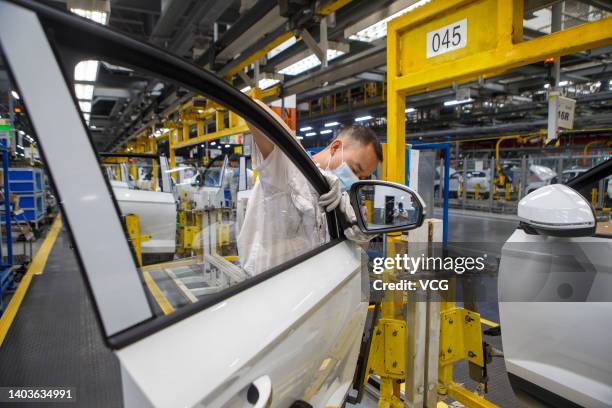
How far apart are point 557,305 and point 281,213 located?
4.78 ft

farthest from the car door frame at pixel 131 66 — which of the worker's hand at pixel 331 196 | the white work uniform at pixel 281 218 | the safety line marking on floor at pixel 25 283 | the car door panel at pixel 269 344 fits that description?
the safety line marking on floor at pixel 25 283

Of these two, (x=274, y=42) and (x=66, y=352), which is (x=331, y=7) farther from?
(x=66, y=352)

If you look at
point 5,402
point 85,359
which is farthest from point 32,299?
point 5,402

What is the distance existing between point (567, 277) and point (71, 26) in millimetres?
2286

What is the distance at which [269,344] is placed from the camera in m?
0.94

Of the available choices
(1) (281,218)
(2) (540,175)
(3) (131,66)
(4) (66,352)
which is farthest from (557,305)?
(2) (540,175)

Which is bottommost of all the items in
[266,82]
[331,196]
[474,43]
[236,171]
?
[331,196]

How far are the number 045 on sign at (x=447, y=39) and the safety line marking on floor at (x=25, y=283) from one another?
89.9 inches

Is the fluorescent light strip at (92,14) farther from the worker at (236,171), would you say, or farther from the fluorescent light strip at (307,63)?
the worker at (236,171)

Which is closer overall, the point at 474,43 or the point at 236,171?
the point at 474,43

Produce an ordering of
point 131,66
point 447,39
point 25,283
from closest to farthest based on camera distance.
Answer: point 131,66 < point 447,39 < point 25,283

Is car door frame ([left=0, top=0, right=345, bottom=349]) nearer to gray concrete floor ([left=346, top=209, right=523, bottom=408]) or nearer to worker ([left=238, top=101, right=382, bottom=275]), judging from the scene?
worker ([left=238, top=101, right=382, bottom=275])

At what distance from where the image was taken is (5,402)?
2.81 meters

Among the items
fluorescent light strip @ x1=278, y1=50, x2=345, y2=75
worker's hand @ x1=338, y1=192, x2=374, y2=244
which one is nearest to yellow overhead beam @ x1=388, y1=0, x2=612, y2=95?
worker's hand @ x1=338, y1=192, x2=374, y2=244
